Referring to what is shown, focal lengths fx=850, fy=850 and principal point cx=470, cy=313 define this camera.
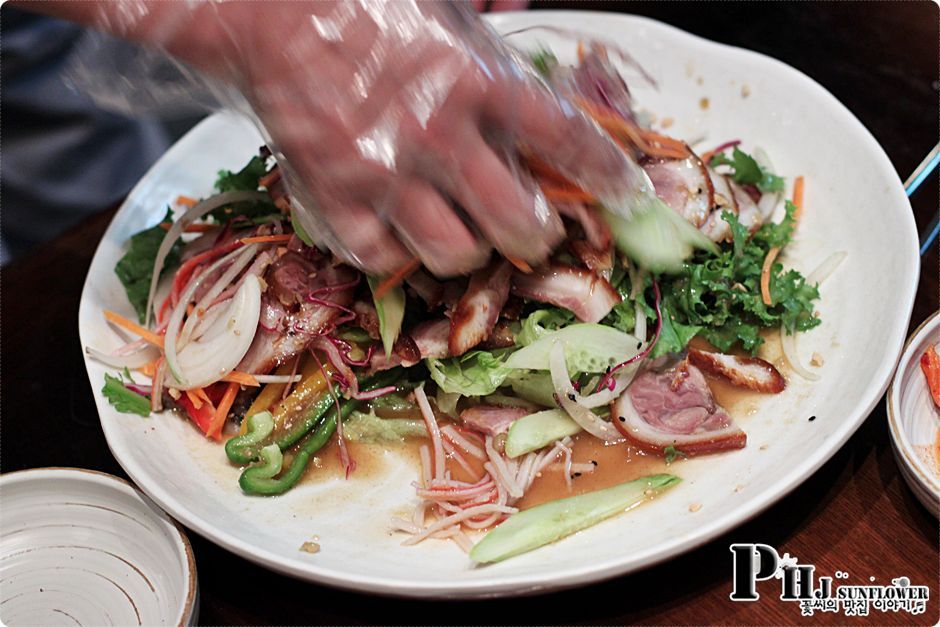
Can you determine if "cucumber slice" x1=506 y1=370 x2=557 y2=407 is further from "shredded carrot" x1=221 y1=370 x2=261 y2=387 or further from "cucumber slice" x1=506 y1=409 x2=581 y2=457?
"shredded carrot" x1=221 y1=370 x2=261 y2=387

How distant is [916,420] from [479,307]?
3.76ft

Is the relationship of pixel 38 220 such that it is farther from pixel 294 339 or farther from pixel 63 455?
pixel 294 339

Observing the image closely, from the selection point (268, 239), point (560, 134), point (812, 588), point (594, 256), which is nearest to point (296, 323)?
point (268, 239)

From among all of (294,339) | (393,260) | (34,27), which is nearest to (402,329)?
(294,339)

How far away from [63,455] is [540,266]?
155 centimetres

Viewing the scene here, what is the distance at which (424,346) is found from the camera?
7.98 ft

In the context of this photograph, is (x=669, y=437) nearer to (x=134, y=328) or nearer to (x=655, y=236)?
(x=655, y=236)

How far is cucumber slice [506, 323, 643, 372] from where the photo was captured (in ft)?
7.75

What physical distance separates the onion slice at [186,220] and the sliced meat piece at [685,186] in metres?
1.26

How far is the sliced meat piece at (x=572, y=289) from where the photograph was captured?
2.38 meters

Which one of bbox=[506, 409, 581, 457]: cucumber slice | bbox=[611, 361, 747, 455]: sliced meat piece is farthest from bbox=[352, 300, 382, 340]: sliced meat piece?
bbox=[611, 361, 747, 455]: sliced meat piece

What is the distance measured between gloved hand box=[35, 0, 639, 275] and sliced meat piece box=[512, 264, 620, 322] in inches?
17.1

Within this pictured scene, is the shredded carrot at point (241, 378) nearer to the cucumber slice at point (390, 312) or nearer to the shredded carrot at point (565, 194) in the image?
the cucumber slice at point (390, 312)

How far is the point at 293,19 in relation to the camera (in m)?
1.72
